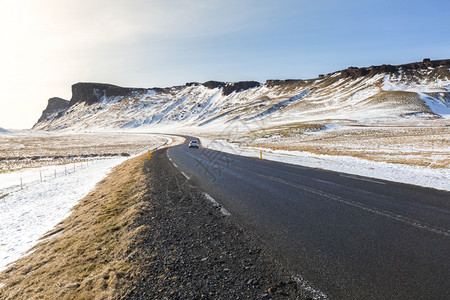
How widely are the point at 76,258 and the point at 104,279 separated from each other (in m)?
2.06

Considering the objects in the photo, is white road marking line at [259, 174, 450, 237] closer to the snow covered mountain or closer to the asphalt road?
the asphalt road

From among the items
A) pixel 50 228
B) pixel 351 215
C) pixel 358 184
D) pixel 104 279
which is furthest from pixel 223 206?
pixel 50 228

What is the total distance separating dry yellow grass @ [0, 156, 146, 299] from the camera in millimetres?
4625

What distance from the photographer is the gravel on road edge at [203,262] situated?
3.91 meters

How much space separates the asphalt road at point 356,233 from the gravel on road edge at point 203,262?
16.7 inches

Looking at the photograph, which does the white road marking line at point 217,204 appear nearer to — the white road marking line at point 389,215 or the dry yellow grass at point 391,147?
the white road marking line at point 389,215

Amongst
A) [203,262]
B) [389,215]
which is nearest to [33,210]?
[203,262]

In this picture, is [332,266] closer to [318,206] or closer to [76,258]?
[318,206]

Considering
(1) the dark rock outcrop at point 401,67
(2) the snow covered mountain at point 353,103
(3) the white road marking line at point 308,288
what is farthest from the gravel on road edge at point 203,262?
(1) the dark rock outcrop at point 401,67

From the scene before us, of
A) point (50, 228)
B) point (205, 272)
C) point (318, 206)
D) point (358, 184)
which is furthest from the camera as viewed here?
point (358, 184)

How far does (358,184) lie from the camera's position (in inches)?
454

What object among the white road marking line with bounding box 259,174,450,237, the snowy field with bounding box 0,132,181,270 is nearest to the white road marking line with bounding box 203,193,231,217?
the white road marking line with bounding box 259,174,450,237

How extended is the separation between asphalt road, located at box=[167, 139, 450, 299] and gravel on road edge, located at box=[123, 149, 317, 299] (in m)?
0.42

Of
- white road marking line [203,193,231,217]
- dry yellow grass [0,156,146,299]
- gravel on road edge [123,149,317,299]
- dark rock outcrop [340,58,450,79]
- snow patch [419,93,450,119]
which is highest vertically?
dark rock outcrop [340,58,450,79]
